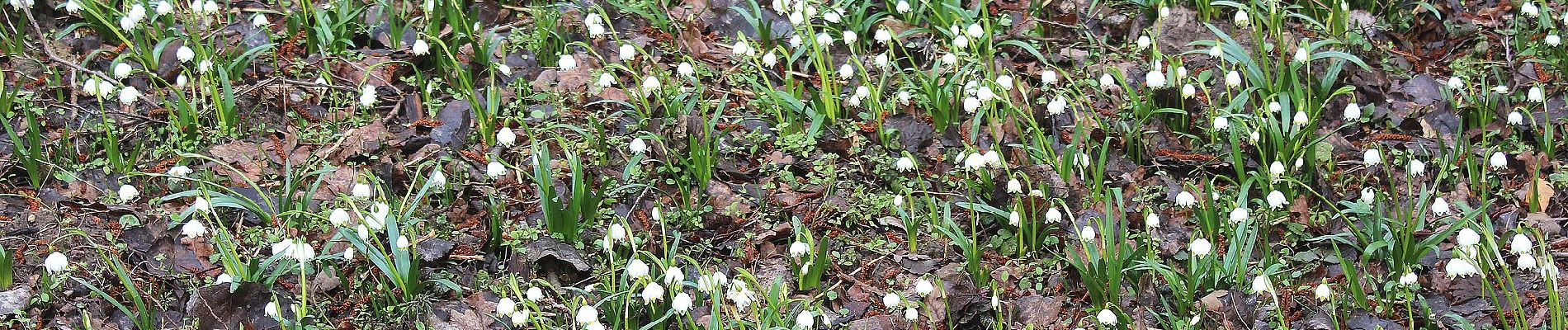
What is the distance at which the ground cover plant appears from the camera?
265 centimetres

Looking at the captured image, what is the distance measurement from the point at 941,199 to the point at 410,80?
1627 millimetres

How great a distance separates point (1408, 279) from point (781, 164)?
1514 mm

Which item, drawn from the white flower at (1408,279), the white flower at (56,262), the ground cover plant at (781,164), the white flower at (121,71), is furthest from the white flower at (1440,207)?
the white flower at (121,71)

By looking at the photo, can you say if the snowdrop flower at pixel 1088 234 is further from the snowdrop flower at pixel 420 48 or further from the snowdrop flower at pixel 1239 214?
the snowdrop flower at pixel 420 48

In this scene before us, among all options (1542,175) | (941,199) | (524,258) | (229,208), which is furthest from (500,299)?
(1542,175)

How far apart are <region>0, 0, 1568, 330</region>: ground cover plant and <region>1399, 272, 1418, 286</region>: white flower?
4cm

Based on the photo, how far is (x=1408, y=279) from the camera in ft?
8.59

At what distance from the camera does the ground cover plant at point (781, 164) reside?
2.65m

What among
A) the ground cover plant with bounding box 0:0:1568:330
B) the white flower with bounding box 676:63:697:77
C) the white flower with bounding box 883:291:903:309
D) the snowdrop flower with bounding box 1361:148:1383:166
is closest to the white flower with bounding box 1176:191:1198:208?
the ground cover plant with bounding box 0:0:1568:330

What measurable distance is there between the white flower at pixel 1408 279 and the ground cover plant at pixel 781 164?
0.04 metres

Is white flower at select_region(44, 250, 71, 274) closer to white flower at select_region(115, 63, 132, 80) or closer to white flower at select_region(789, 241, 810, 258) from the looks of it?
white flower at select_region(115, 63, 132, 80)

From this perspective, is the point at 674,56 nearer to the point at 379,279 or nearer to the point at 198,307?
the point at 379,279

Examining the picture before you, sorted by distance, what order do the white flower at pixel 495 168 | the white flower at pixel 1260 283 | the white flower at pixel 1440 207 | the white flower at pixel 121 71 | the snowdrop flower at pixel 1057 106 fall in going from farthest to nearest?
the white flower at pixel 121 71
the snowdrop flower at pixel 1057 106
the white flower at pixel 495 168
the white flower at pixel 1440 207
the white flower at pixel 1260 283

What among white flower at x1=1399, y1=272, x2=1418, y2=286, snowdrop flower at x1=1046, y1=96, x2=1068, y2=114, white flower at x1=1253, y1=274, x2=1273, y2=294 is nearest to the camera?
white flower at x1=1253, y1=274, x2=1273, y2=294
